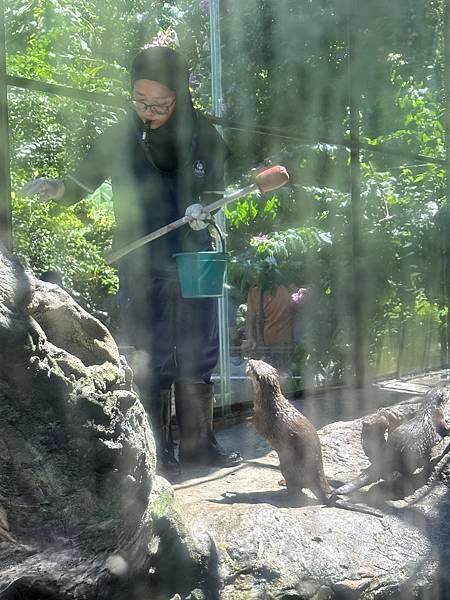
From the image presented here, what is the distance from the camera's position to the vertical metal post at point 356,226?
6074 mm

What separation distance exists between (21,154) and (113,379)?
7.16ft

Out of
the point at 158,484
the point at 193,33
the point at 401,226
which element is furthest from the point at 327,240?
the point at 158,484

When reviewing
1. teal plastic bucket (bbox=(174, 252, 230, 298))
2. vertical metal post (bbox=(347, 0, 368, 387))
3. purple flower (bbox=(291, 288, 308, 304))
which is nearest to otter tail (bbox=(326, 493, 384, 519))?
teal plastic bucket (bbox=(174, 252, 230, 298))

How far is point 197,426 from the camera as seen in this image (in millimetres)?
4090

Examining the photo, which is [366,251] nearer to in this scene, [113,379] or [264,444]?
[264,444]

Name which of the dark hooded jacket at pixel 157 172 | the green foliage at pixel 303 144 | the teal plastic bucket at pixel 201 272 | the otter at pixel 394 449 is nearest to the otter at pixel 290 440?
the otter at pixel 394 449

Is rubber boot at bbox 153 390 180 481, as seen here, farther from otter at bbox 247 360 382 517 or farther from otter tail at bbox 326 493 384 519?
otter tail at bbox 326 493 384 519

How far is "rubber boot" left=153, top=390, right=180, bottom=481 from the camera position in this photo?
12.7 ft

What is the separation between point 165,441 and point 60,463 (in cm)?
196

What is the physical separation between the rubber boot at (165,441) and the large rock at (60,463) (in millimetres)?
1589

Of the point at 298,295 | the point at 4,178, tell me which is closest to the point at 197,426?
the point at 4,178

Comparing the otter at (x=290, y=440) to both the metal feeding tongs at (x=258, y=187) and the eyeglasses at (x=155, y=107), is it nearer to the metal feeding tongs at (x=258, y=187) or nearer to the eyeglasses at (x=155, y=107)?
the metal feeding tongs at (x=258, y=187)

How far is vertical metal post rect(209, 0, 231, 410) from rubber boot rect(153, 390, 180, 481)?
1085mm

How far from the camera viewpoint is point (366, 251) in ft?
22.2
